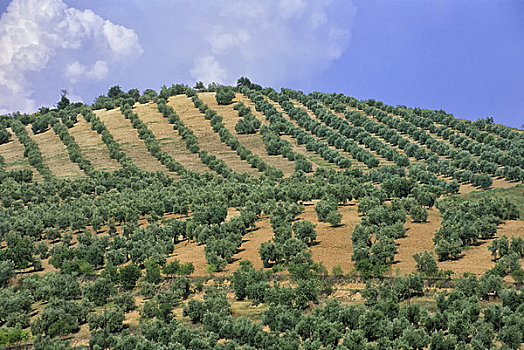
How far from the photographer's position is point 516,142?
134250 millimetres

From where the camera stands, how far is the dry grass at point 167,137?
456 feet

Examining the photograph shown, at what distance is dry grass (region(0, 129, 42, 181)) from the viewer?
13770cm

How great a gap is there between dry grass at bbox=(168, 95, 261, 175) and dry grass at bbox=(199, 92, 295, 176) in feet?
16.1

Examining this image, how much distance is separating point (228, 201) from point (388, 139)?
221 ft

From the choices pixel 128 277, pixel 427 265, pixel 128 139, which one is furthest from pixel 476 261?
pixel 128 139

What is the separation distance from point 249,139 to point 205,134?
12424 millimetres

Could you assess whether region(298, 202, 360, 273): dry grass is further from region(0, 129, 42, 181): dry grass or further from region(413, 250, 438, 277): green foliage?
region(0, 129, 42, 181): dry grass

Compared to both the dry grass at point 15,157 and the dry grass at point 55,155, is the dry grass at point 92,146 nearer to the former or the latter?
the dry grass at point 55,155

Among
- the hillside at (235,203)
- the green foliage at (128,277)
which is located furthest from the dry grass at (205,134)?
the green foliage at (128,277)

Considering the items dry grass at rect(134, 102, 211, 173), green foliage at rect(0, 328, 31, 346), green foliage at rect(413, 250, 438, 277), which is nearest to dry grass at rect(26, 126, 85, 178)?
dry grass at rect(134, 102, 211, 173)

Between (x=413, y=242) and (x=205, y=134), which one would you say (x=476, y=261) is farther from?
(x=205, y=134)

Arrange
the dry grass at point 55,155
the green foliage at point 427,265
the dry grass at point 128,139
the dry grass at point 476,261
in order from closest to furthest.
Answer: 1. the green foliage at point 427,265
2. the dry grass at point 476,261
3. the dry grass at point 55,155
4. the dry grass at point 128,139

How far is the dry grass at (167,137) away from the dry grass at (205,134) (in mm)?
4860

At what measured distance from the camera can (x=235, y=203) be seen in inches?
3755
